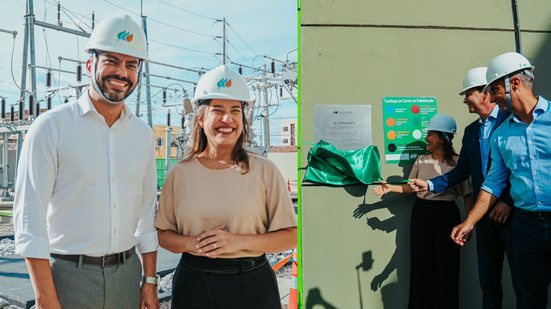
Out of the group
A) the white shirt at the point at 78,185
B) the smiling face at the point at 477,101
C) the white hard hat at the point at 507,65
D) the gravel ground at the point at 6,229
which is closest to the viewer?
the white shirt at the point at 78,185

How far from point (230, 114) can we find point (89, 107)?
0.74 meters

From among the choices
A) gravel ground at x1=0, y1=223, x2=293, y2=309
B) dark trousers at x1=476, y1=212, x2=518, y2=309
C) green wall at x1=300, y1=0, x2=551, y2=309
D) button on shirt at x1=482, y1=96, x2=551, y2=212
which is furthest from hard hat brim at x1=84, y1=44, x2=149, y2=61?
gravel ground at x1=0, y1=223, x2=293, y2=309

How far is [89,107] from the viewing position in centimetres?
212

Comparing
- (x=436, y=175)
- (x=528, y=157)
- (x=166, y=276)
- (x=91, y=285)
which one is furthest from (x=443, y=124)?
(x=166, y=276)

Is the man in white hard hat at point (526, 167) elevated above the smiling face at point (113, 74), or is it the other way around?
the smiling face at point (113, 74)

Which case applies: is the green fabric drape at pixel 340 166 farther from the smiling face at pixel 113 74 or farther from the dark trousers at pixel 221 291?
the smiling face at pixel 113 74

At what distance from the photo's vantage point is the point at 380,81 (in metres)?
3.60

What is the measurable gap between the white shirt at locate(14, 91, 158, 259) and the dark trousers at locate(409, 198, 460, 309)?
2336mm

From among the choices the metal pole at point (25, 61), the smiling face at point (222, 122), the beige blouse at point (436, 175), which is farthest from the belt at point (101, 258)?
the metal pole at point (25, 61)

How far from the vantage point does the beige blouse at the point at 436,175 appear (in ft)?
11.2

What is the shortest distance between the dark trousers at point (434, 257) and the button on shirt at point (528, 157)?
688 millimetres

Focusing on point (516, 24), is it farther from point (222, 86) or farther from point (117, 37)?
point (117, 37)

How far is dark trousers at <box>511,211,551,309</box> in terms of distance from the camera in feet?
8.51

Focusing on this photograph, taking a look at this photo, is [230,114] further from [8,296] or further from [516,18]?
[8,296]
